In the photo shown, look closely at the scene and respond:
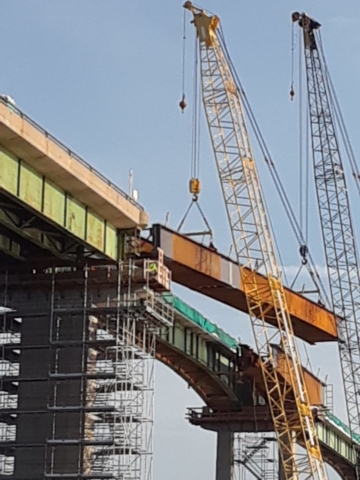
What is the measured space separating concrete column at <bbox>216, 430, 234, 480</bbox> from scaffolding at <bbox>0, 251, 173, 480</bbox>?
3571 centimetres

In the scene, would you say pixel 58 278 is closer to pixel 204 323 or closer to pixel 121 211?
pixel 121 211

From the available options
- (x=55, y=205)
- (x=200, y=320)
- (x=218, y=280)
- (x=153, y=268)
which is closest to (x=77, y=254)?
(x=153, y=268)

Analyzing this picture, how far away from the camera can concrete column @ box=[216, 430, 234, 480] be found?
312 ft

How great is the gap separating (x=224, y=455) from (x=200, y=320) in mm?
22293

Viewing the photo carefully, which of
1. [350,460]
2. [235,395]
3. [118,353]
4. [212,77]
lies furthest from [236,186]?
[350,460]

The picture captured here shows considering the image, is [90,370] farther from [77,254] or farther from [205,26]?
[205,26]

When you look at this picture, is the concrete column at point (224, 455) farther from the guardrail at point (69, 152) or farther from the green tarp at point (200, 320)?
the guardrail at point (69, 152)

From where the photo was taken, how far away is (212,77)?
268 feet

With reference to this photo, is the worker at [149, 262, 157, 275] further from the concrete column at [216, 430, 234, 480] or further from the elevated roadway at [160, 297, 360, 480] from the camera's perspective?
the concrete column at [216, 430, 234, 480]

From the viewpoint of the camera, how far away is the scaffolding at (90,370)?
5738 centimetres

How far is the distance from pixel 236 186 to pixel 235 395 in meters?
18.4

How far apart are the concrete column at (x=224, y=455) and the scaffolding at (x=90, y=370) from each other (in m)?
35.7

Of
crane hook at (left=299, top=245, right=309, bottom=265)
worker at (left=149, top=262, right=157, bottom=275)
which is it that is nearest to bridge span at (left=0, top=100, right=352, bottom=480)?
worker at (left=149, top=262, right=157, bottom=275)

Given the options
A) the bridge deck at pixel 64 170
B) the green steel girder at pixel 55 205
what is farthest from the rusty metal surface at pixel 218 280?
the green steel girder at pixel 55 205
